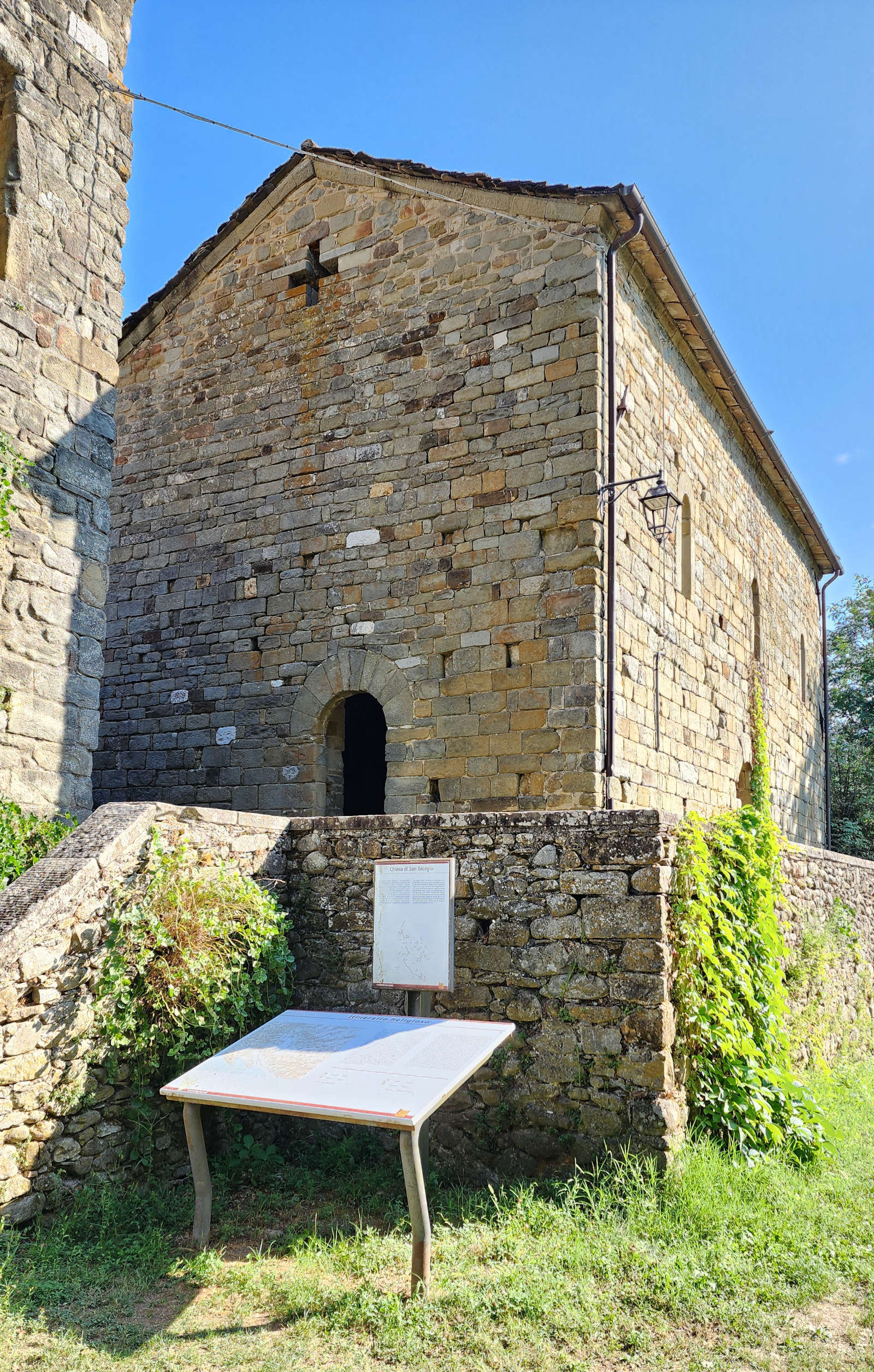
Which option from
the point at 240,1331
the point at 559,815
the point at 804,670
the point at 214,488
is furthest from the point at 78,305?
the point at 804,670

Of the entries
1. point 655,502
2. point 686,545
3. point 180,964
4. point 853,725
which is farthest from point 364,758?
point 853,725

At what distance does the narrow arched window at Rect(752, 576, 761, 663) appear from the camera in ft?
39.7

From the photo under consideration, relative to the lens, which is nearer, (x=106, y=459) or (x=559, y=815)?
(x=559, y=815)

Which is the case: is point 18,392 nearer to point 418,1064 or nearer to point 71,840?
point 71,840

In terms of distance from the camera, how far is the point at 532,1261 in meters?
3.54

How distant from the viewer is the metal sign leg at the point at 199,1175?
380 cm

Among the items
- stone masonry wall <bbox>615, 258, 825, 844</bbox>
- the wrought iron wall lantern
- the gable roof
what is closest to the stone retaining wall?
stone masonry wall <bbox>615, 258, 825, 844</bbox>

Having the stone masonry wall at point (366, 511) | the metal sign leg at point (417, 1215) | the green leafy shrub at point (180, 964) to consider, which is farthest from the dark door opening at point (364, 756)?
the metal sign leg at point (417, 1215)

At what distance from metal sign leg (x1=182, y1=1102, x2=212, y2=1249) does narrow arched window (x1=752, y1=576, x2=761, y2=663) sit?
31.7 feet

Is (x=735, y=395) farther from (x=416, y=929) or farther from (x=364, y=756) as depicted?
(x=416, y=929)

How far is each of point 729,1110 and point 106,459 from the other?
5191 millimetres

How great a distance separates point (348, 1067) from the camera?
3762 millimetres

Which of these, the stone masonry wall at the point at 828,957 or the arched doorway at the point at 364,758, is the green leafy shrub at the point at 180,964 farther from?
the arched doorway at the point at 364,758

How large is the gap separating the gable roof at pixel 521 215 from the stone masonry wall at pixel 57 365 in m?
1.96
